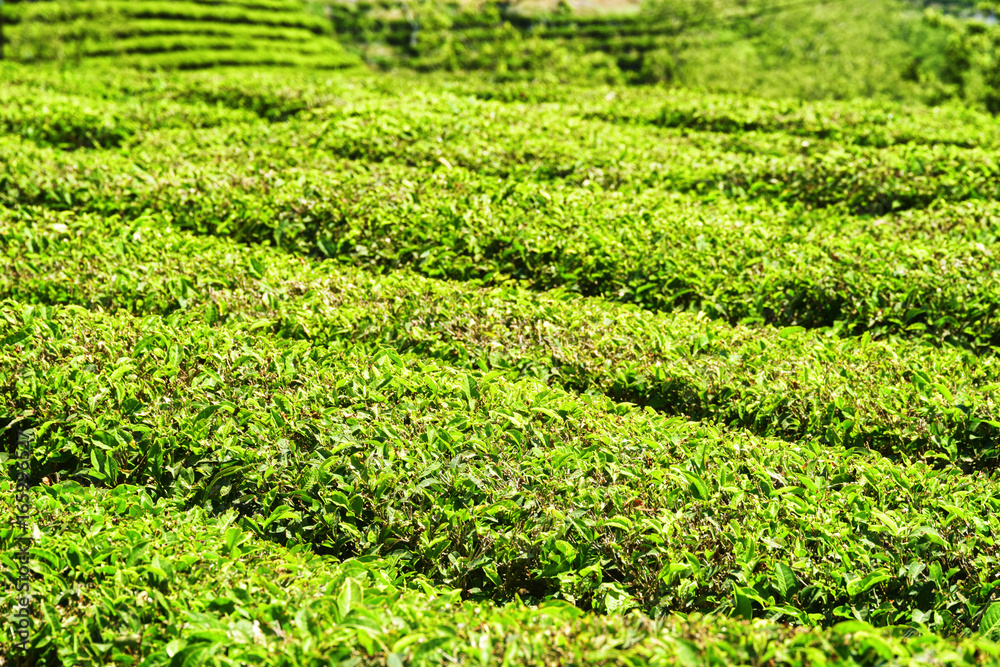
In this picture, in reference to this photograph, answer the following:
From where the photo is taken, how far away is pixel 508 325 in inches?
224

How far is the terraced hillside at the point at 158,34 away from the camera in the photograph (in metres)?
32.2

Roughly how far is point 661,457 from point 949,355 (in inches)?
106

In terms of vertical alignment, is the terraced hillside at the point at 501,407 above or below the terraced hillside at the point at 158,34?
below

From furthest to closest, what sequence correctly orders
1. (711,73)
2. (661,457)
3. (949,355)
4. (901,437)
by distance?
(711,73) < (949,355) < (901,437) < (661,457)

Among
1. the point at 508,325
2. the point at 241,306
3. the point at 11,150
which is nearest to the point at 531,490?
the point at 508,325

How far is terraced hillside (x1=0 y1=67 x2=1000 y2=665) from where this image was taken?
3.14 meters

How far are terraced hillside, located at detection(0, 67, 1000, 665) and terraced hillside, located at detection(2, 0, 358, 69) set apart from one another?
27106mm

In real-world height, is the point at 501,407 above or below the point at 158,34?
below

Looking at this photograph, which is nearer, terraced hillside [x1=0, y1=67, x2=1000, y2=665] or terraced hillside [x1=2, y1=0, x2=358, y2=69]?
terraced hillside [x1=0, y1=67, x2=1000, y2=665]

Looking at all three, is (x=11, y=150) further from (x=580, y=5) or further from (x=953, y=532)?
(x=580, y=5)

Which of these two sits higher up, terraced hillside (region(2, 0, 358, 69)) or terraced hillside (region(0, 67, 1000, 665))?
terraced hillside (region(2, 0, 358, 69))

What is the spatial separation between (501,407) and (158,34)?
35.6 meters

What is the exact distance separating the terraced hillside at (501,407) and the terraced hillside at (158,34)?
2711cm

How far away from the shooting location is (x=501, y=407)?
177 inches
